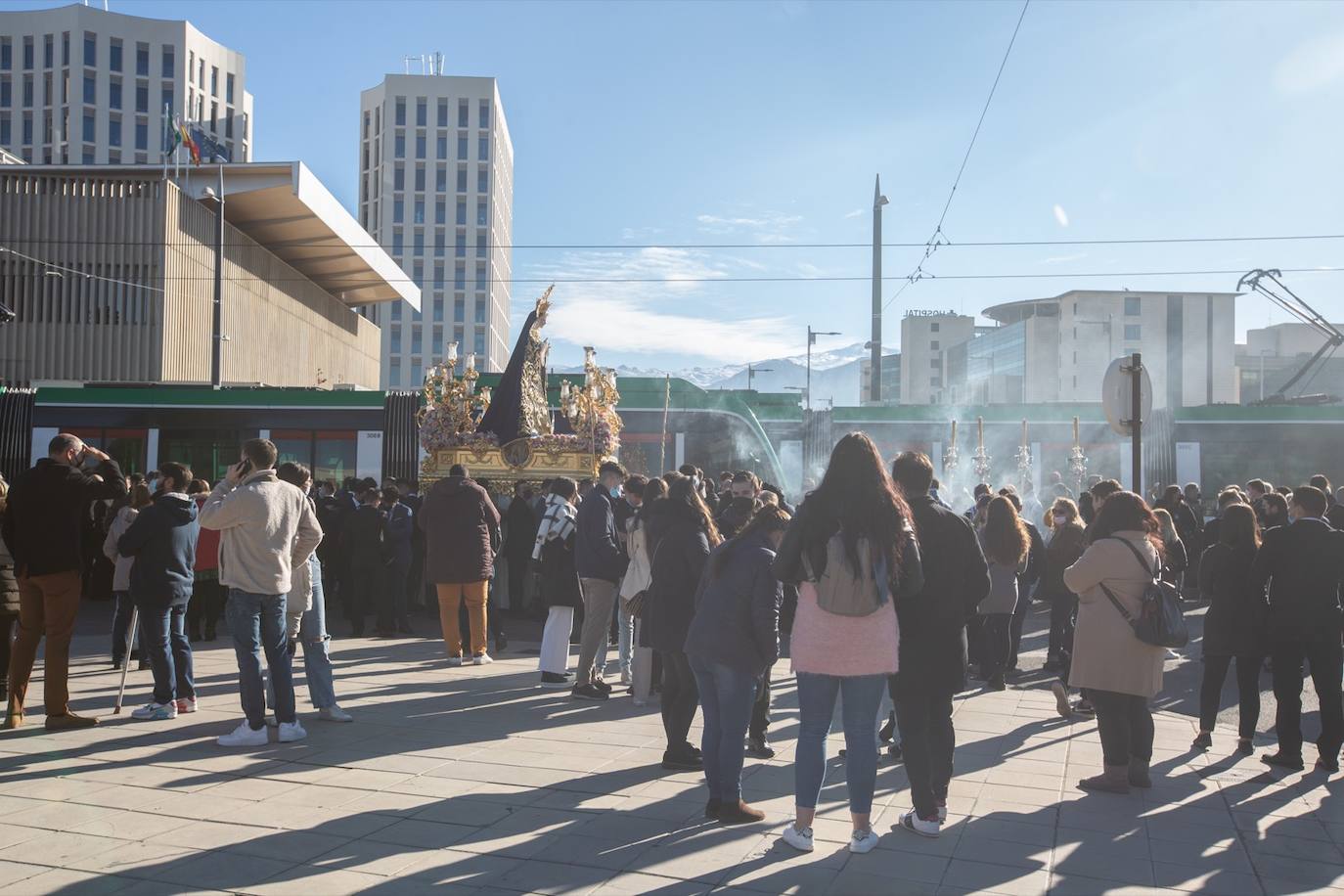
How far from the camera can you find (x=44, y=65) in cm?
7631

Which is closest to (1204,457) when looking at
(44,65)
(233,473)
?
(233,473)

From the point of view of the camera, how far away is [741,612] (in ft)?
19.5

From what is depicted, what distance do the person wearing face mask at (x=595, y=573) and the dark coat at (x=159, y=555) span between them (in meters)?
3.03

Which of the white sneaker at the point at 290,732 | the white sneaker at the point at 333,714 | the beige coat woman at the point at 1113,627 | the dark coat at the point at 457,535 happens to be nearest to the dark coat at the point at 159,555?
the white sneaker at the point at 333,714

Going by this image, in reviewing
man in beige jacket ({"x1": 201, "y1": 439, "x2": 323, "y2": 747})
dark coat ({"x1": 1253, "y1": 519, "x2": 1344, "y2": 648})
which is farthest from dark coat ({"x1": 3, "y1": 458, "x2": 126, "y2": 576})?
dark coat ({"x1": 1253, "y1": 519, "x2": 1344, "y2": 648})

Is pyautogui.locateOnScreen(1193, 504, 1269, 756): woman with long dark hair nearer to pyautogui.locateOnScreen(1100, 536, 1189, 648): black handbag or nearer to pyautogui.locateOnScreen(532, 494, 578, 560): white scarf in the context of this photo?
pyautogui.locateOnScreen(1100, 536, 1189, 648): black handbag

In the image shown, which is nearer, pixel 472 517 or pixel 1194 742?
pixel 1194 742

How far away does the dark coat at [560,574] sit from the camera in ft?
33.4

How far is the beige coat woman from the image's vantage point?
22.2 feet

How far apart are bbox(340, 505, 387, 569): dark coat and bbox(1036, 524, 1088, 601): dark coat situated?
286 inches

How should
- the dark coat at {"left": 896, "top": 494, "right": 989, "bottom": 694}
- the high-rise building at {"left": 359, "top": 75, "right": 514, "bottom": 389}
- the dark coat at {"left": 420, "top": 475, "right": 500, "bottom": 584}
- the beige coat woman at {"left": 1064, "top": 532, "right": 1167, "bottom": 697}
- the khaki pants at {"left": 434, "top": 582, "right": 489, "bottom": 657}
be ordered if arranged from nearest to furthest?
the dark coat at {"left": 896, "top": 494, "right": 989, "bottom": 694}, the beige coat woman at {"left": 1064, "top": 532, "right": 1167, "bottom": 697}, the dark coat at {"left": 420, "top": 475, "right": 500, "bottom": 584}, the khaki pants at {"left": 434, "top": 582, "right": 489, "bottom": 657}, the high-rise building at {"left": 359, "top": 75, "right": 514, "bottom": 389}

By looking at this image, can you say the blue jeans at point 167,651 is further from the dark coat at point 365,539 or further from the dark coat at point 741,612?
the dark coat at point 365,539

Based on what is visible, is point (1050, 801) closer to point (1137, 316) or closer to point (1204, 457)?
point (1204, 457)

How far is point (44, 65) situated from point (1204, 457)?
78016 mm
